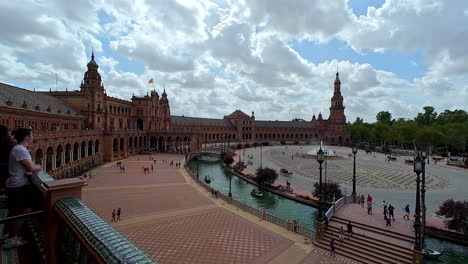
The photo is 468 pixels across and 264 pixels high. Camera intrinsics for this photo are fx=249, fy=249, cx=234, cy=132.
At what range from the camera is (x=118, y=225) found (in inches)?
722

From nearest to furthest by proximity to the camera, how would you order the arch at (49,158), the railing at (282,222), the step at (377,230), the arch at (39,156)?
the step at (377,230)
the railing at (282,222)
the arch at (39,156)
the arch at (49,158)

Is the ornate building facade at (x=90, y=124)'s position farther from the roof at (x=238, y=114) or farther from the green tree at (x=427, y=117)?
the green tree at (x=427, y=117)

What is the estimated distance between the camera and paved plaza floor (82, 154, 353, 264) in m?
14.5

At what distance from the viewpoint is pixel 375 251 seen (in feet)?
49.0

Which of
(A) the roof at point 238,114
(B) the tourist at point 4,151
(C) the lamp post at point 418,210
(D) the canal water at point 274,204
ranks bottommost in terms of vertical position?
(D) the canal water at point 274,204

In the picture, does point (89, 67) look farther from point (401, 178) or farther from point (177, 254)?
point (401, 178)

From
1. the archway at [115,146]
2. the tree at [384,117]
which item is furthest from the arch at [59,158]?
the tree at [384,117]

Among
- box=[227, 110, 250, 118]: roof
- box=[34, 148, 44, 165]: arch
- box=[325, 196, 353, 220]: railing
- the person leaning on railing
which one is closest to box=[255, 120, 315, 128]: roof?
box=[227, 110, 250, 118]: roof

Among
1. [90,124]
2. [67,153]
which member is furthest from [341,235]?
[90,124]

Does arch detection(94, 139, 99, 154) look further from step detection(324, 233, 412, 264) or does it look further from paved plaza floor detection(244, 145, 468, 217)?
step detection(324, 233, 412, 264)

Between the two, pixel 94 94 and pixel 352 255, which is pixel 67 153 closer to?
pixel 94 94

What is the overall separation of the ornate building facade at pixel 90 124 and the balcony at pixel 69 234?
2807 centimetres

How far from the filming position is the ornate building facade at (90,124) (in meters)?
31.7

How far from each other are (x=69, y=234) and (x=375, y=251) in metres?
16.7
